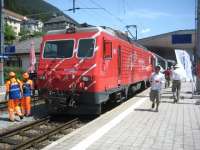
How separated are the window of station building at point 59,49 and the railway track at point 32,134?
2176 millimetres

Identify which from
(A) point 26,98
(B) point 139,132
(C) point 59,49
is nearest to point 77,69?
(C) point 59,49

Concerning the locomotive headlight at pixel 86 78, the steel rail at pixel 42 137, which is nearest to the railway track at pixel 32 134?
the steel rail at pixel 42 137

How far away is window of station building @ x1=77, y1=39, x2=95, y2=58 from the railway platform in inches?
83.5

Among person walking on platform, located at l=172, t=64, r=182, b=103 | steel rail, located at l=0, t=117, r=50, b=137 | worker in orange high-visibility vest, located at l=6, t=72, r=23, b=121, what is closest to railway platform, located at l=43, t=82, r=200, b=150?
steel rail, located at l=0, t=117, r=50, b=137

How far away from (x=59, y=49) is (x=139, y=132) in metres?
5.11

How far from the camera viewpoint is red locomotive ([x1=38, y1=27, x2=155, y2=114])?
1294 centimetres

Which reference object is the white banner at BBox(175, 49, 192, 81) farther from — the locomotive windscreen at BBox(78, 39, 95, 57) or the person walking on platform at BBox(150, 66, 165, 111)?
the locomotive windscreen at BBox(78, 39, 95, 57)

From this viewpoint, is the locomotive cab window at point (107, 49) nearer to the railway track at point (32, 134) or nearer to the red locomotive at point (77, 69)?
the red locomotive at point (77, 69)

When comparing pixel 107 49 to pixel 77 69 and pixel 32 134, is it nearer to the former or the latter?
pixel 77 69

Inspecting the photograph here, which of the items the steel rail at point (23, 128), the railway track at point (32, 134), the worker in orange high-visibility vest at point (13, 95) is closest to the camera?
the railway track at point (32, 134)

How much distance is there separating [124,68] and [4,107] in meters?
5.22

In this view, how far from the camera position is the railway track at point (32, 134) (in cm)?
978

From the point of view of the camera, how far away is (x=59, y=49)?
14.1 metres

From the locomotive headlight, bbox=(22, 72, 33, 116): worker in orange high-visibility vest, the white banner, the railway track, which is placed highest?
the white banner
